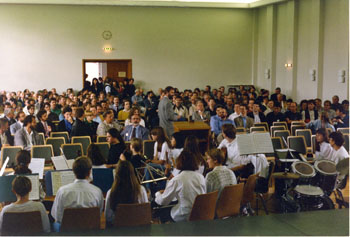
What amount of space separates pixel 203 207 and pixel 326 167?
2259 mm

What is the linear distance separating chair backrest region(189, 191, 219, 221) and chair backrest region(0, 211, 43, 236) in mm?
1504

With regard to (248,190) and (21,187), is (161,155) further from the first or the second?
(21,187)

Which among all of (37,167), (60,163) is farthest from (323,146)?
(37,167)

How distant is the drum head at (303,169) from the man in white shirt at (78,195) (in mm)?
2726

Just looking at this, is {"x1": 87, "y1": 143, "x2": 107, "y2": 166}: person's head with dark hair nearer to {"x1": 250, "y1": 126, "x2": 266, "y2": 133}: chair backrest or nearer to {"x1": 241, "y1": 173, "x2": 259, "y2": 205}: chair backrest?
{"x1": 241, "y1": 173, "x2": 259, "y2": 205}: chair backrest

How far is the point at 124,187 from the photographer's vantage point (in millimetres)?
4277

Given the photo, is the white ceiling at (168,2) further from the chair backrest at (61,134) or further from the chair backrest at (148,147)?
the chair backrest at (148,147)

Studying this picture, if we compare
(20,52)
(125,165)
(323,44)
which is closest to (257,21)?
(323,44)

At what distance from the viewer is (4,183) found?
4969 mm

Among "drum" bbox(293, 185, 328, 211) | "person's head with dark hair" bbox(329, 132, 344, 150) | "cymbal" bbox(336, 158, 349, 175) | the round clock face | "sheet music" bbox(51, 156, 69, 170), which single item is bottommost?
"drum" bbox(293, 185, 328, 211)

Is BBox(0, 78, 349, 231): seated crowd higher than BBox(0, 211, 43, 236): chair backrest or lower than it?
higher

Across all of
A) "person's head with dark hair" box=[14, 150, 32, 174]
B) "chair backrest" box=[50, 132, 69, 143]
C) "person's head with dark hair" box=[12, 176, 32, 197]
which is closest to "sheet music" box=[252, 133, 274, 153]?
"person's head with dark hair" box=[14, 150, 32, 174]

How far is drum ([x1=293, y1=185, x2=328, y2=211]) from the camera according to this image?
540 centimetres

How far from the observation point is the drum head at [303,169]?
5.69 metres
